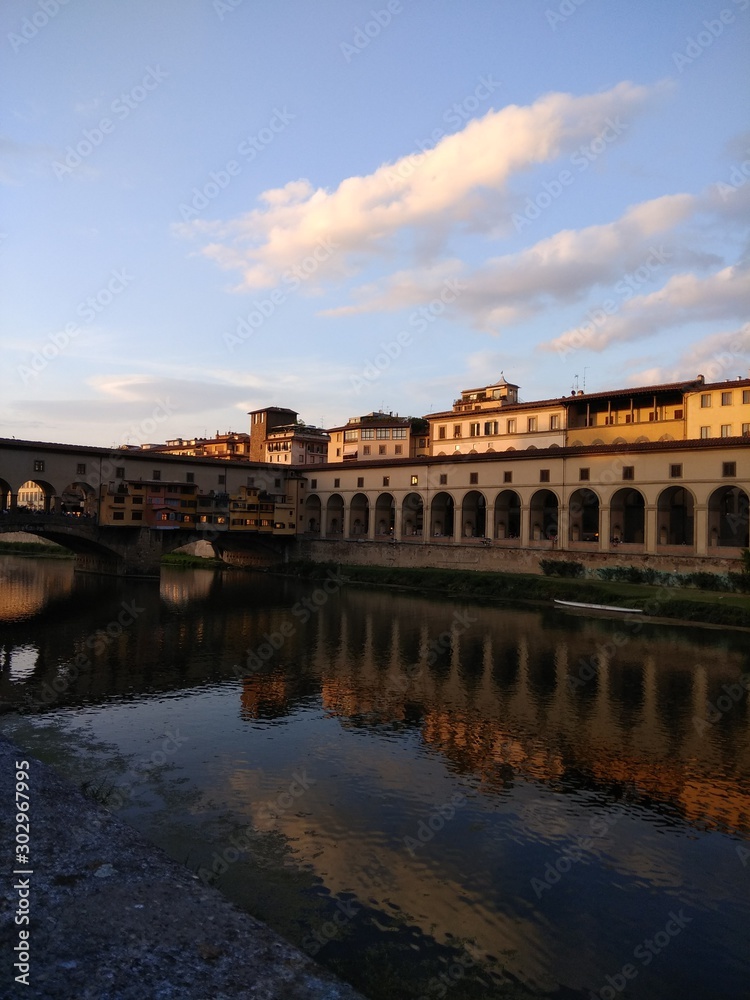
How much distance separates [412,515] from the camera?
74.8 meters

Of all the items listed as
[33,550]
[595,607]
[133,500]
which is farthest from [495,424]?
[33,550]

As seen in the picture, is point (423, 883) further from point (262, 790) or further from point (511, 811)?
point (262, 790)

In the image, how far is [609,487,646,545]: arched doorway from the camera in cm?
5531

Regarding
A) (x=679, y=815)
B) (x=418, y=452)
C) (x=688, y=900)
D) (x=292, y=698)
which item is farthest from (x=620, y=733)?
(x=418, y=452)

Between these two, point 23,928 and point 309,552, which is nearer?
point 23,928

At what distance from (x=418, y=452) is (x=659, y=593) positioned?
46.7 metres

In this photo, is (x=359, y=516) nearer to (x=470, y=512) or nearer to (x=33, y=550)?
(x=470, y=512)

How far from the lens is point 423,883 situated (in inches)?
456

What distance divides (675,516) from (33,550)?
242 ft

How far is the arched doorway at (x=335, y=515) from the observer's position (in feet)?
254

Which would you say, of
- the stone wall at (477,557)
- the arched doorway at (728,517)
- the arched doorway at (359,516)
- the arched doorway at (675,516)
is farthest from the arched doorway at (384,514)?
the arched doorway at (728,517)

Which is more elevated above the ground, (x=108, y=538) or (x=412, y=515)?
(x=412, y=515)

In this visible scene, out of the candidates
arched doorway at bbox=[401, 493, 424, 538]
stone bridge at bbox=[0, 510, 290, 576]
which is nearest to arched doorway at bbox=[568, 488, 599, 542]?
arched doorway at bbox=[401, 493, 424, 538]

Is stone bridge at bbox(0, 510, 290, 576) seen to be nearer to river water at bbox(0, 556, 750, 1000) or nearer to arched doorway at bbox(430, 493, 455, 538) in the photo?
arched doorway at bbox(430, 493, 455, 538)
